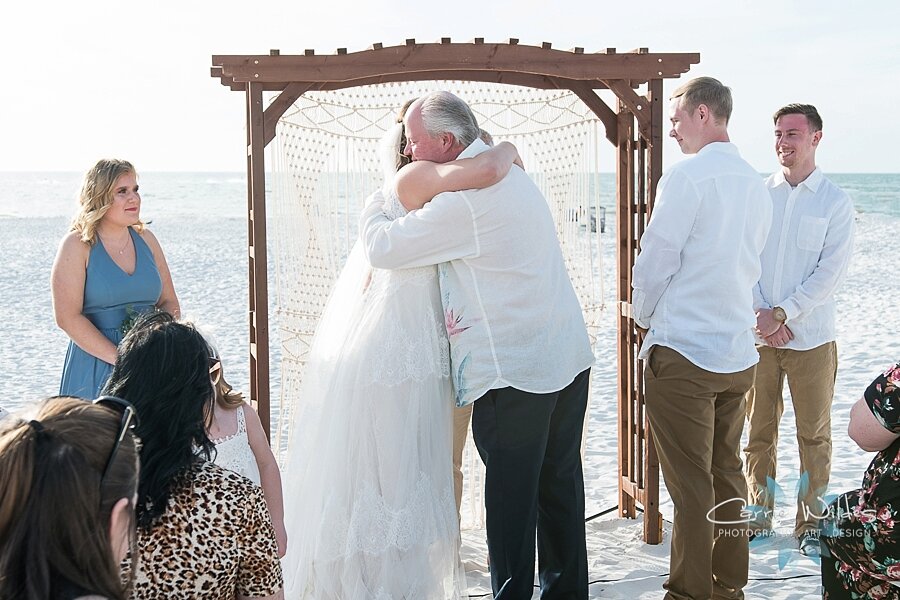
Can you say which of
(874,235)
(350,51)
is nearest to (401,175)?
(350,51)

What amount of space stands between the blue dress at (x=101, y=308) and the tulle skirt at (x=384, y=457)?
0.81 metres

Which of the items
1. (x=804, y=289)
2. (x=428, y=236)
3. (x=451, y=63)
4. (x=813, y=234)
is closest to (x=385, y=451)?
(x=428, y=236)

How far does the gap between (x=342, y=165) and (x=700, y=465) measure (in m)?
1.73

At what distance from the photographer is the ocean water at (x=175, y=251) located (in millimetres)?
9148

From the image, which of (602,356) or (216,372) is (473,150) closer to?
(216,372)

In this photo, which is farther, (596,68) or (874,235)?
(874,235)

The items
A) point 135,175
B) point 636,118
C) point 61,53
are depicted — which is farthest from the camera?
point 61,53

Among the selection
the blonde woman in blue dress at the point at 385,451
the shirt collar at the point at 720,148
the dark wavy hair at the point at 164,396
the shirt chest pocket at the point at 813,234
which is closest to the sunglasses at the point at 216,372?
the dark wavy hair at the point at 164,396

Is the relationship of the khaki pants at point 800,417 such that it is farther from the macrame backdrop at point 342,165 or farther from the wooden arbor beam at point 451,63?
the wooden arbor beam at point 451,63

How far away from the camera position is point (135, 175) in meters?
3.43

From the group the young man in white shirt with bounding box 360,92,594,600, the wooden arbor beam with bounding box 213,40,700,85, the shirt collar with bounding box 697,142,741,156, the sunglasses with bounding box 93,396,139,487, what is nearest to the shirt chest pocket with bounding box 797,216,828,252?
the wooden arbor beam with bounding box 213,40,700,85

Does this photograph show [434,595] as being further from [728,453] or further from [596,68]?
[596,68]

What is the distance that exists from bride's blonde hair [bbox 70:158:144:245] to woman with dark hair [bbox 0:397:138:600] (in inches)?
84.5

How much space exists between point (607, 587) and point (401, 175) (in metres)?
1.67
